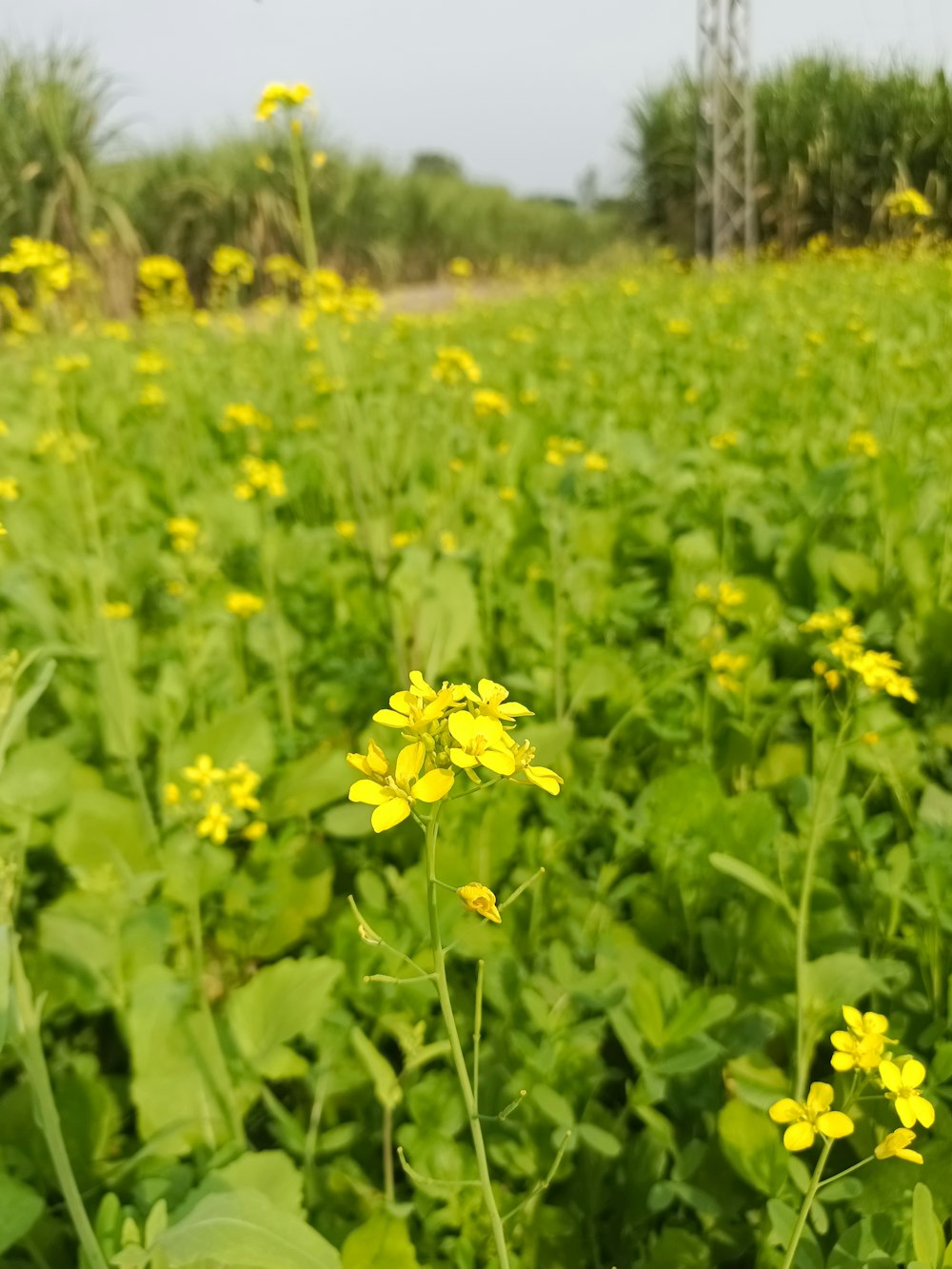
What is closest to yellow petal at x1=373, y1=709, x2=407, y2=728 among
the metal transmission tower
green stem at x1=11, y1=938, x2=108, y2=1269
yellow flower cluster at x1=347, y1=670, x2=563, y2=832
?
yellow flower cluster at x1=347, y1=670, x2=563, y2=832

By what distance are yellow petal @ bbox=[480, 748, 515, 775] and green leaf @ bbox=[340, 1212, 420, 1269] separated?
521mm

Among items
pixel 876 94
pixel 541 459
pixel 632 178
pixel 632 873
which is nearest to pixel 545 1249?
pixel 632 873

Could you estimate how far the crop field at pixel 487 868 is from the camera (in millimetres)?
831

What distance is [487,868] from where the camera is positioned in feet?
4.27

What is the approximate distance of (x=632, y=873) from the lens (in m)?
1.36

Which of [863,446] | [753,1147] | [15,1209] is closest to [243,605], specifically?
[15,1209]

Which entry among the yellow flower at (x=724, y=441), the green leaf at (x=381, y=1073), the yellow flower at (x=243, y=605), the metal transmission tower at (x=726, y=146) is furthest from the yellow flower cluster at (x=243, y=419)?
the metal transmission tower at (x=726, y=146)

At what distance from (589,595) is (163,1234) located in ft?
4.52

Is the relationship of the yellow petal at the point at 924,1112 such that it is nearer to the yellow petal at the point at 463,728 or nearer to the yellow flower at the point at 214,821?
the yellow petal at the point at 463,728

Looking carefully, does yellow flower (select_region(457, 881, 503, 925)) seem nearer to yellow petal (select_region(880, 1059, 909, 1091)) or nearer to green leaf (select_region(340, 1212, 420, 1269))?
yellow petal (select_region(880, 1059, 909, 1091))

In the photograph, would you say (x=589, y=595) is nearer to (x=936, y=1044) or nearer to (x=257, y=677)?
(x=257, y=677)

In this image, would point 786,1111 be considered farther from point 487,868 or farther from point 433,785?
point 487,868

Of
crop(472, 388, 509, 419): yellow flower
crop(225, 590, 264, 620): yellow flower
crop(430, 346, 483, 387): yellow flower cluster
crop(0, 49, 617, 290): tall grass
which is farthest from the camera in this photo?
crop(0, 49, 617, 290): tall grass

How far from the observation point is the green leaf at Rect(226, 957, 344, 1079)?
1019 mm
